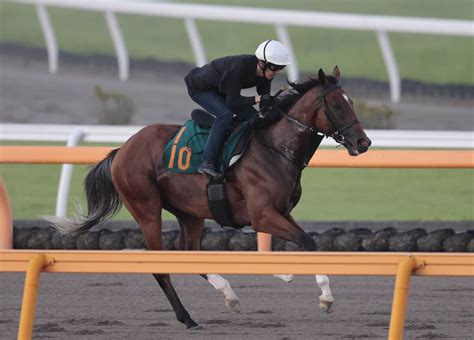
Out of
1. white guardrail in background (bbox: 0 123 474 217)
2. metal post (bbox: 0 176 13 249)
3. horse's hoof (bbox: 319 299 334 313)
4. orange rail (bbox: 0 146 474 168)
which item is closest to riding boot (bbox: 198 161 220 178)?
horse's hoof (bbox: 319 299 334 313)

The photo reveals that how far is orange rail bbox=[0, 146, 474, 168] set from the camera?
27.7 ft

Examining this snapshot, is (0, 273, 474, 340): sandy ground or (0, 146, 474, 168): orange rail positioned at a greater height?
(0, 146, 474, 168): orange rail

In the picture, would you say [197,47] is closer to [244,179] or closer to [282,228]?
[244,179]

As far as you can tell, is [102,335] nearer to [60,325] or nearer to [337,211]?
[60,325]

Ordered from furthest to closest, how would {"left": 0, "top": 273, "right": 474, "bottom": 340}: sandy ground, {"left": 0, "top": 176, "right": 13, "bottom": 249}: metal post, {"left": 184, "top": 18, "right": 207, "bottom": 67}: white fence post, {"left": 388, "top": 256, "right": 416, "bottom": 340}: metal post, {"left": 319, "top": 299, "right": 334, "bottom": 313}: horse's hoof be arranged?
{"left": 184, "top": 18, "right": 207, "bottom": 67}: white fence post, {"left": 0, "top": 176, "right": 13, "bottom": 249}: metal post, {"left": 319, "top": 299, "right": 334, "bottom": 313}: horse's hoof, {"left": 0, "top": 273, "right": 474, "bottom": 340}: sandy ground, {"left": 388, "top": 256, "right": 416, "bottom": 340}: metal post

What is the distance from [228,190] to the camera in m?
7.34

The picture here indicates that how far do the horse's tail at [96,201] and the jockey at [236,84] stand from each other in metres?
0.79

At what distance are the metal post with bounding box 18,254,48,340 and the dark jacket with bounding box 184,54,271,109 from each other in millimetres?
2553

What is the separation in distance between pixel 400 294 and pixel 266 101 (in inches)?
106

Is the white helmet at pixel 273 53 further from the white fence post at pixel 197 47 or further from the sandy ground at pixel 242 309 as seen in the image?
the white fence post at pixel 197 47

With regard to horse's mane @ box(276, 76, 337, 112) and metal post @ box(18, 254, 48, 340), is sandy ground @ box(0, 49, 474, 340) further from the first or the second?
horse's mane @ box(276, 76, 337, 112)

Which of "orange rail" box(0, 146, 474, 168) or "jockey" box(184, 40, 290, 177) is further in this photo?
"orange rail" box(0, 146, 474, 168)

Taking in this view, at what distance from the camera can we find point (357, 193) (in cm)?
1187

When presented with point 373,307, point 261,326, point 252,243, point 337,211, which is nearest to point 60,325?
point 261,326
